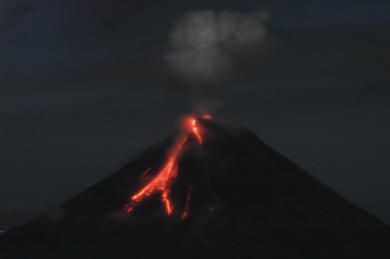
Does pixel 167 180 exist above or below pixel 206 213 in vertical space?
above

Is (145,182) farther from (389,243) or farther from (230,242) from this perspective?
(389,243)

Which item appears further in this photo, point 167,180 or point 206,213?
point 167,180

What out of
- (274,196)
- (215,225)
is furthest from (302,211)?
(215,225)

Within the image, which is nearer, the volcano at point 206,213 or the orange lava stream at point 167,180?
the volcano at point 206,213
